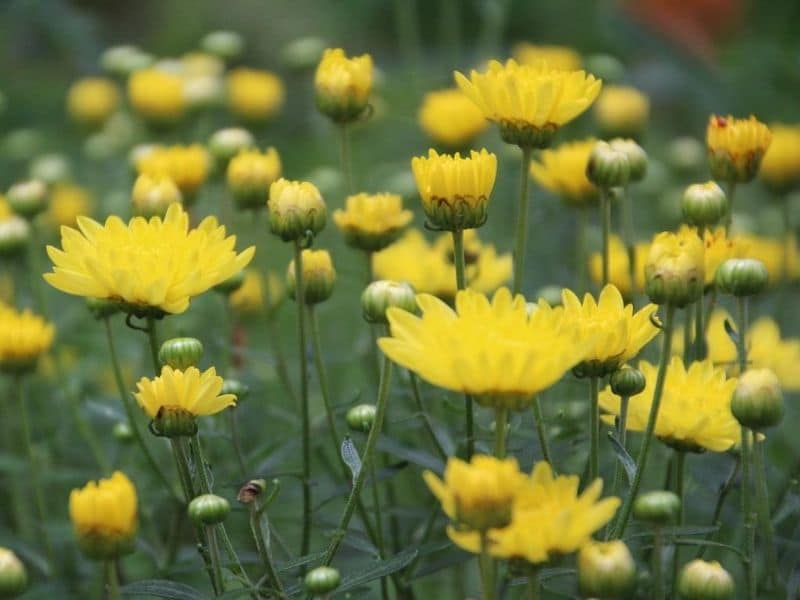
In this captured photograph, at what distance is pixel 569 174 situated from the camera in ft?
5.54

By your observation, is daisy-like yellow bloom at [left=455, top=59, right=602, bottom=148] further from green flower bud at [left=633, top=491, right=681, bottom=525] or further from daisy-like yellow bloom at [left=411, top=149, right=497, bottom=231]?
green flower bud at [left=633, top=491, right=681, bottom=525]

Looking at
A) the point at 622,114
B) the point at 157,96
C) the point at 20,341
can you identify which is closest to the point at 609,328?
the point at 20,341

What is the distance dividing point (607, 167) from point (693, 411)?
0.30 metres

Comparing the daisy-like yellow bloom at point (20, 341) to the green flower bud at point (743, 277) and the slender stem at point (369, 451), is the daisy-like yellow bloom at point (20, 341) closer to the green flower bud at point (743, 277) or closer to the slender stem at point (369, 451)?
the slender stem at point (369, 451)

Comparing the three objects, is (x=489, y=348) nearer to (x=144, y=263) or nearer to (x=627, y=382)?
(x=627, y=382)

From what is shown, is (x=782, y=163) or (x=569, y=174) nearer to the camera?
(x=569, y=174)

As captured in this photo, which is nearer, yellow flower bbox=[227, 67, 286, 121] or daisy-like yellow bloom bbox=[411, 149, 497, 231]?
daisy-like yellow bloom bbox=[411, 149, 497, 231]

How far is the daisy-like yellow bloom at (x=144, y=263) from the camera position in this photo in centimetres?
118

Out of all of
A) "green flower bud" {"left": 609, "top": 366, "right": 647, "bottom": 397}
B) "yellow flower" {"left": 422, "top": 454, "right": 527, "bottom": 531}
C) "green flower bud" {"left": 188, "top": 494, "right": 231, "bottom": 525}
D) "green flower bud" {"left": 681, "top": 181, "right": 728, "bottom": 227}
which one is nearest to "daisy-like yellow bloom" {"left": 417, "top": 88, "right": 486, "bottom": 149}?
"green flower bud" {"left": 681, "top": 181, "right": 728, "bottom": 227}

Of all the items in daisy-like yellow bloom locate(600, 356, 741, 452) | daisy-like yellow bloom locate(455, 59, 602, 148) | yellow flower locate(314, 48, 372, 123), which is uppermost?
daisy-like yellow bloom locate(455, 59, 602, 148)

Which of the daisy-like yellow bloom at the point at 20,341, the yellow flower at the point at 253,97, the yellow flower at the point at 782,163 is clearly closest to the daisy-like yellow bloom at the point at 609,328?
the daisy-like yellow bloom at the point at 20,341

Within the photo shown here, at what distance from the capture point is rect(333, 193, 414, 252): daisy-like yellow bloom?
1459 mm

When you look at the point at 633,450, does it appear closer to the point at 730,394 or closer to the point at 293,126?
the point at 730,394

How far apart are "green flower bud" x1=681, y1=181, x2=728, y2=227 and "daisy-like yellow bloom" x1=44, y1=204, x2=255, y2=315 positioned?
1.44 ft
